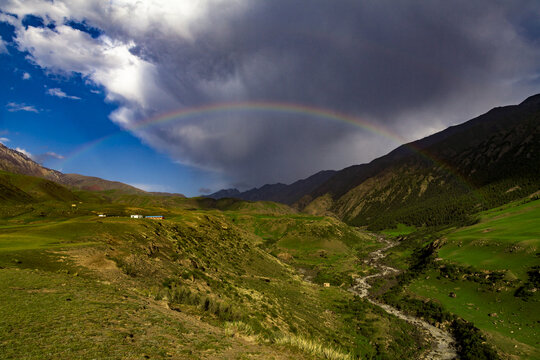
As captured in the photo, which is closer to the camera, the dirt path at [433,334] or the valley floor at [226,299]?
the valley floor at [226,299]

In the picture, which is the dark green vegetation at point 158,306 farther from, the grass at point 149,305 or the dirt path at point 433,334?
the dirt path at point 433,334

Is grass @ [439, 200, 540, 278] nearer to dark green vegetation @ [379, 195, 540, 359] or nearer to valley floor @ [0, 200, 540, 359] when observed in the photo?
dark green vegetation @ [379, 195, 540, 359]

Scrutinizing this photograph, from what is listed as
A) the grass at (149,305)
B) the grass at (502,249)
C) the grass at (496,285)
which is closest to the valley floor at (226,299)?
the grass at (149,305)

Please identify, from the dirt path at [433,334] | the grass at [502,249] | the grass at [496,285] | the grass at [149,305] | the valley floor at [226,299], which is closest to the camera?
the grass at [149,305]

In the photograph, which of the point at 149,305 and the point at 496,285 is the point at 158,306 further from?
the point at 496,285

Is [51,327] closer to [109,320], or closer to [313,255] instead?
[109,320]

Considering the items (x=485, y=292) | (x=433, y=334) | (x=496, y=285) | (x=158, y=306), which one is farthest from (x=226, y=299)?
(x=496, y=285)

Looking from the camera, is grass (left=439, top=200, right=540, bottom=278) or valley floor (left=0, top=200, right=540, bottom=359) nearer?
valley floor (left=0, top=200, right=540, bottom=359)

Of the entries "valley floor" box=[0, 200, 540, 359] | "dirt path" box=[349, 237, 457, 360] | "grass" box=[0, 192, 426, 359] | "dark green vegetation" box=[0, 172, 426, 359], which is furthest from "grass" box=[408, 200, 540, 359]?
"grass" box=[0, 192, 426, 359]

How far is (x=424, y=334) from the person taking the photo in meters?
35.8

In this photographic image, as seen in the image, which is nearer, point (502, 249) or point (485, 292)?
point (485, 292)

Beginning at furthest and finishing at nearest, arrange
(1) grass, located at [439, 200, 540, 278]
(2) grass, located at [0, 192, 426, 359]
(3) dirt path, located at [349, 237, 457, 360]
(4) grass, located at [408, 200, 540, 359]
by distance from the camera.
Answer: (1) grass, located at [439, 200, 540, 278] < (4) grass, located at [408, 200, 540, 359] < (3) dirt path, located at [349, 237, 457, 360] < (2) grass, located at [0, 192, 426, 359]

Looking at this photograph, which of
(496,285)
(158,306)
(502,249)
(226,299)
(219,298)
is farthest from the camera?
(502,249)

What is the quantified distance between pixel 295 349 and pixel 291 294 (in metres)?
32.6
